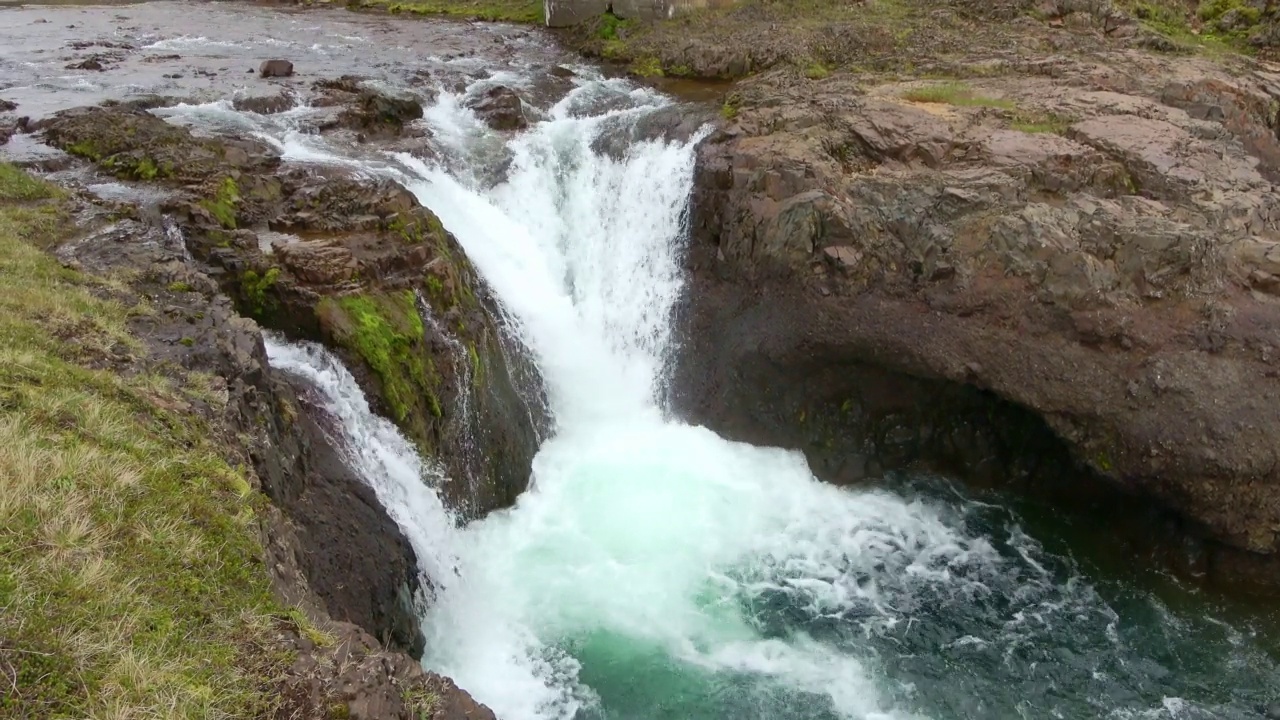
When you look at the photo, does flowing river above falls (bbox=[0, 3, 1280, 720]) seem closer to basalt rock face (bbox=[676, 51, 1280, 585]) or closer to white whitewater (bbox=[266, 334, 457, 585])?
white whitewater (bbox=[266, 334, 457, 585])

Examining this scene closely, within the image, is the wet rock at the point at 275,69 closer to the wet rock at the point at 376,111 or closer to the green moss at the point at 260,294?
the wet rock at the point at 376,111

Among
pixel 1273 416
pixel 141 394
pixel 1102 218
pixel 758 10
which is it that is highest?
pixel 758 10

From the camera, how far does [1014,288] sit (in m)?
13.5

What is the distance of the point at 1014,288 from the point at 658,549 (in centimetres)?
730

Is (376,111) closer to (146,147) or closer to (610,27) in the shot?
(146,147)

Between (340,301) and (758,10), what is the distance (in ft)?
71.7

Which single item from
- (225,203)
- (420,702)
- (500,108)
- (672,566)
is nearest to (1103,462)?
(672,566)

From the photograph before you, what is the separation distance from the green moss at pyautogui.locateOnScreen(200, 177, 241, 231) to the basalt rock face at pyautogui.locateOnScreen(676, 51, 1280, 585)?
8308 millimetres

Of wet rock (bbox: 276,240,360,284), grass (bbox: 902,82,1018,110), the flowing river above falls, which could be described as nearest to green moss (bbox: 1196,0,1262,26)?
grass (bbox: 902,82,1018,110)

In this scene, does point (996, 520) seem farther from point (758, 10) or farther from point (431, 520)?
point (758, 10)

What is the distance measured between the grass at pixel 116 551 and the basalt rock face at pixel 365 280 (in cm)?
363

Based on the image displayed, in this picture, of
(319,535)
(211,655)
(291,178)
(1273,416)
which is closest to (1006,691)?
(1273,416)

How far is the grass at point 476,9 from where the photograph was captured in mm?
33969

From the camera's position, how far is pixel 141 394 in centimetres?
738
